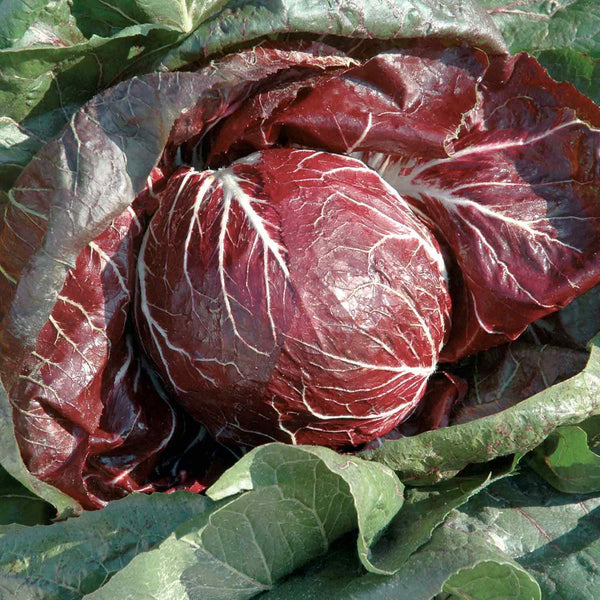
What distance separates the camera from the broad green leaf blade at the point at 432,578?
2.30 metres

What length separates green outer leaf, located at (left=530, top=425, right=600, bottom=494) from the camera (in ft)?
9.27

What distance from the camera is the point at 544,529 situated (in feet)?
9.41

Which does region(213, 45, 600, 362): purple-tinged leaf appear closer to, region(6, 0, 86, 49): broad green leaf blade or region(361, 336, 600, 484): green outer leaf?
region(361, 336, 600, 484): green outer leaf

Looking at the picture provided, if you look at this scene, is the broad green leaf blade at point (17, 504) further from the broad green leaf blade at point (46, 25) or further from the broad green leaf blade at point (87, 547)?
the broad green leaf blade at point (46, 25)

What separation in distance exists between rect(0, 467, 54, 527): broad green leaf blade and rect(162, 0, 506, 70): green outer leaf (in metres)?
1.93

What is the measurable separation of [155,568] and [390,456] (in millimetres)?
917

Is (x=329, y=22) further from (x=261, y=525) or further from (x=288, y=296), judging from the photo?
(x=261, y=525)

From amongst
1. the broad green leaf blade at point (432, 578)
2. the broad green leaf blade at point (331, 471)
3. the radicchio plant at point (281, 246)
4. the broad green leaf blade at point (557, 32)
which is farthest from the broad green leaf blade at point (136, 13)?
the broad green leaf blade at point (432, 578)

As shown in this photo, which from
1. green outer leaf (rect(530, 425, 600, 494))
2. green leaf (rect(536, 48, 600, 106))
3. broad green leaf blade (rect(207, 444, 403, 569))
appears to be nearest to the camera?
broad green leaf blade (rect(207, 444, 403, 569))

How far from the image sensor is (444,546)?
2463mm

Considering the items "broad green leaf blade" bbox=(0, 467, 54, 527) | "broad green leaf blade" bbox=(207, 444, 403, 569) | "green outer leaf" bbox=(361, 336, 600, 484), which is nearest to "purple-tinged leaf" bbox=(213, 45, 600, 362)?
"green outer leaf" bbox=(361, 336, 600, 484)

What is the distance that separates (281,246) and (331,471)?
76 cm

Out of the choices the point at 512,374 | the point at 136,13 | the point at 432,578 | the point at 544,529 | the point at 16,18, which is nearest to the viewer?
the point at 432,578

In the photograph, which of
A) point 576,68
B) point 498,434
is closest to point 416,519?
point 498,434
